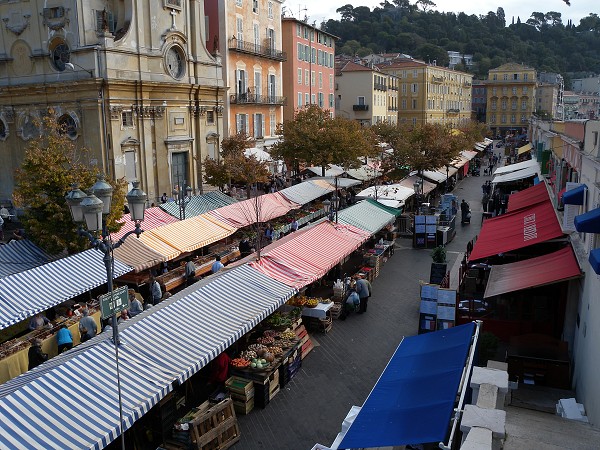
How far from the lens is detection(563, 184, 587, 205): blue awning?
11906 mm

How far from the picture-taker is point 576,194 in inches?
472

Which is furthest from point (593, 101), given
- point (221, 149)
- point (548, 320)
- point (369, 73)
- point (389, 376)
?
point (389, 376)

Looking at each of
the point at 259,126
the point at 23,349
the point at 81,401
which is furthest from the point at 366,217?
the point at 259,126

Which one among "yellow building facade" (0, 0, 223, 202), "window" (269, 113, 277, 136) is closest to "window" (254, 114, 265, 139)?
"window" (269, 113, 277, 136)

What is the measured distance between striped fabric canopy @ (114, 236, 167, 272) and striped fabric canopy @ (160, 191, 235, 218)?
5140 mm

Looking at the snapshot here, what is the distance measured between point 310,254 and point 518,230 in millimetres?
6512

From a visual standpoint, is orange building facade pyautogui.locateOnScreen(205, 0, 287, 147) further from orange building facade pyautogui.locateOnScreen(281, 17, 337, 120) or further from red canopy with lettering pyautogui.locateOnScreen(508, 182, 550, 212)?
red canopy with lettering pyautogui.locateOnScreen(508, 182, 550, 212)

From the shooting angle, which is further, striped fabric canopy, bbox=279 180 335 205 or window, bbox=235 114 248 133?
window, bbox=235 114 248 133

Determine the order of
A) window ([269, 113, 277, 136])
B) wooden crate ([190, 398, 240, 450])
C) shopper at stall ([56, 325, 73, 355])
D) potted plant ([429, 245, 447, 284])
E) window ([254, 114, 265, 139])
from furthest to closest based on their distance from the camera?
window ([269, 113, 277, 136])
window ([254, 114, 265, 139])
potted plant ([429, 245, 447, 284])
shopper at stall ([56, 325, 73, 355])
wooden crate ([190, 398, 240, 450])

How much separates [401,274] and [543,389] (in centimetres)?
937

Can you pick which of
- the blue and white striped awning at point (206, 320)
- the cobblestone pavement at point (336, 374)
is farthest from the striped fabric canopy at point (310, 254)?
the cobblestone pavement at point (336, 374)

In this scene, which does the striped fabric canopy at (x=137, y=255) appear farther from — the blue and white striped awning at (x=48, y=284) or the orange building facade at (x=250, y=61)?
the orange building facade at (x=250, y=61)

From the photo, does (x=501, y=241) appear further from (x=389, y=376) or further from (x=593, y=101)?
(x=593, y=101)

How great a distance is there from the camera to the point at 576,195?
39.3 feet
